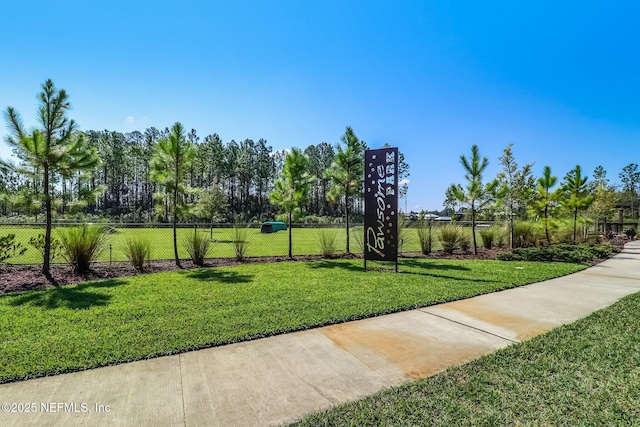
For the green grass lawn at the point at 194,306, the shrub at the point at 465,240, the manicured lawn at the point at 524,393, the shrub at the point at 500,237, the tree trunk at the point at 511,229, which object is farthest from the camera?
the shrub at the point at 500,237

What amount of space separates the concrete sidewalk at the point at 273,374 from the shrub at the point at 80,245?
616cm

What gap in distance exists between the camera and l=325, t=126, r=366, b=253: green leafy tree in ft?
42.7

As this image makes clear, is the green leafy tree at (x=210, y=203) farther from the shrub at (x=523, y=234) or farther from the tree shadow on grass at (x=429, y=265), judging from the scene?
the shrub at (x=523, y=234)

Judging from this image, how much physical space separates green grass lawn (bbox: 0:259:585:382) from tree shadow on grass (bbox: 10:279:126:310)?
0.7 inches

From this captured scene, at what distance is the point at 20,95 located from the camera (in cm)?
766

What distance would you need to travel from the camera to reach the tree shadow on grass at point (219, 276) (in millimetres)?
7328

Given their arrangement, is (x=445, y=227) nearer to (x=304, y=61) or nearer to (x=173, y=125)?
(x=304, y=61)

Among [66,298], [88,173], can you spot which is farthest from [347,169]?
[66,298]

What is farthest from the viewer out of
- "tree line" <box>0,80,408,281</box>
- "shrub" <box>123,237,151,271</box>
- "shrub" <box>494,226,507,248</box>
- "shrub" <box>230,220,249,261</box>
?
"shrub" <box>494,226,507,248</box>

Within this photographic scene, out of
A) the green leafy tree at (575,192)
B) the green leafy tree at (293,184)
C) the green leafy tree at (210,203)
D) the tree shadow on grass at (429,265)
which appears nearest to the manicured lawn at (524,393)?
the tree shadow on grass at (429,265)

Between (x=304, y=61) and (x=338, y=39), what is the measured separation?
1251 millimetres

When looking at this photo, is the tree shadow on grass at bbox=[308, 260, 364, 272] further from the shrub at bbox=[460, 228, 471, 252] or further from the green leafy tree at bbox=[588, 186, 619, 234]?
the green leafy tree at bbox=[588, 186, 619, 234]

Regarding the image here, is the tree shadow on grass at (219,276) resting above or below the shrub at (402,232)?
below

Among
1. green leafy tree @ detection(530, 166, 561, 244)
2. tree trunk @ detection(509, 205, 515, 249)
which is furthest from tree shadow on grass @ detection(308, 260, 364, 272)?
green leafy tree @ detection(530, 166, 561, 244)
